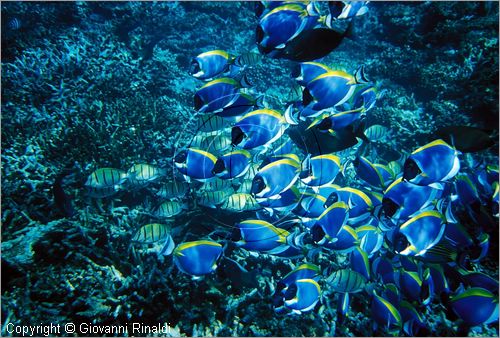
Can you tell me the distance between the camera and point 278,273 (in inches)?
131

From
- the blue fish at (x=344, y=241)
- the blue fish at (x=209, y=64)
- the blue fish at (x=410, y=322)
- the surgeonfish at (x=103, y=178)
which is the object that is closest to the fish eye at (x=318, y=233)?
the blue fish at (x=344, y=241)

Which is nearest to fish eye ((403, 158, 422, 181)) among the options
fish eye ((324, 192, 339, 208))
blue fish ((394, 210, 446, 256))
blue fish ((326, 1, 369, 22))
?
blue fish ((394, 210, 446, 256))

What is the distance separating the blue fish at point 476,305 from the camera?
2.16 metres

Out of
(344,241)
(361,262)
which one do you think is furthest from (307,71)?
(361,262)

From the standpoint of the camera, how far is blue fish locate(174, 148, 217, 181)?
238cm

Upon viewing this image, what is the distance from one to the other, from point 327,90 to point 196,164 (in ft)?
4.46

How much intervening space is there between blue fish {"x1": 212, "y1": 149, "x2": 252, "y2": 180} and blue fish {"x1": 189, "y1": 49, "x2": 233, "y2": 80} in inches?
44.5

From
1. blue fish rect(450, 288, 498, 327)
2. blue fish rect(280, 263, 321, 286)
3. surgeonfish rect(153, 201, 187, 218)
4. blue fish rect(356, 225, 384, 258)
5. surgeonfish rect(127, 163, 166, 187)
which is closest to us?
blue fish rect(450, 288, 498, 327)

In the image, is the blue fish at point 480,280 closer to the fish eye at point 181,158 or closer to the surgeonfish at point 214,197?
the surgeonfish at point 214,197

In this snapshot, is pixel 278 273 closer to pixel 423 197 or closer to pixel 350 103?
pixel 423 197

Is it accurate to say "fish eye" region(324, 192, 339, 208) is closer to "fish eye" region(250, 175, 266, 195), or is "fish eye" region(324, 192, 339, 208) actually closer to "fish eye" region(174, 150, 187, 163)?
"fish eye" region(250, 175, 266, 195)

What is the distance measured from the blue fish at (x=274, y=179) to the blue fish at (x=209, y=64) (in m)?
1.41

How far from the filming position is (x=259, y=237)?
2219 mm

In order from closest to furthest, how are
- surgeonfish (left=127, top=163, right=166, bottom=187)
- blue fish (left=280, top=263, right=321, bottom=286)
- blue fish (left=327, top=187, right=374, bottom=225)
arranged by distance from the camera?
blue fish (left=280, top=263, right=321, bottom=286) < blue fish (left=327, top=187, right=374, bottom=225) < surgeonfish (left=127, top=163, right=166, bottom=187)
